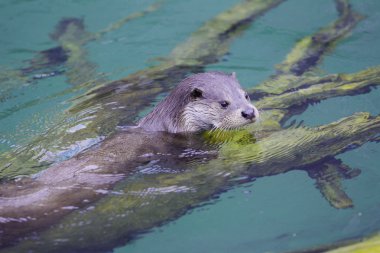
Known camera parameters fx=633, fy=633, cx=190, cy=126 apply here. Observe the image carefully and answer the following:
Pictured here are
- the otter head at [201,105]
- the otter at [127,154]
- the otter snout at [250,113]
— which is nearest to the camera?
the otter at [127,154]

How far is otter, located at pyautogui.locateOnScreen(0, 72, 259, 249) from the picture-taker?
3855mm

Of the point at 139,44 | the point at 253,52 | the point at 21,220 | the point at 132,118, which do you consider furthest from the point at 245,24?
the point at 21,220

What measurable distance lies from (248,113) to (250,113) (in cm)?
2

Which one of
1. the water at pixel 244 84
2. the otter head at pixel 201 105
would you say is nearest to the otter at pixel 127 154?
the otter head at pixel 201 105

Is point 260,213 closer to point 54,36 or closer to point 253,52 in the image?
point 253,52

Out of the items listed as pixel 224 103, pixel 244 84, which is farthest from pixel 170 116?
pixel 244 84

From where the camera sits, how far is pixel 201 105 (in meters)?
4.85

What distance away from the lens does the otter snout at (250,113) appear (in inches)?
181

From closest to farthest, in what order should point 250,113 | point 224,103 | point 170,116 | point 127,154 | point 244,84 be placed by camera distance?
point 127,154
point 250,113
point 224,103
point 170,116
point 244,84

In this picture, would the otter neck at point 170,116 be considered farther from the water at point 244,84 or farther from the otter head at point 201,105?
the water at point 244,84

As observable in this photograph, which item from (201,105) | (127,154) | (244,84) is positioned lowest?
(244,84)

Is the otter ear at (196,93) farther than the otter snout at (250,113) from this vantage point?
Yes

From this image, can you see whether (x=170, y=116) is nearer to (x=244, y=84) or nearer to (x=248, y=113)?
(x=248, y=113)

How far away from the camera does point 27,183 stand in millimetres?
4133
